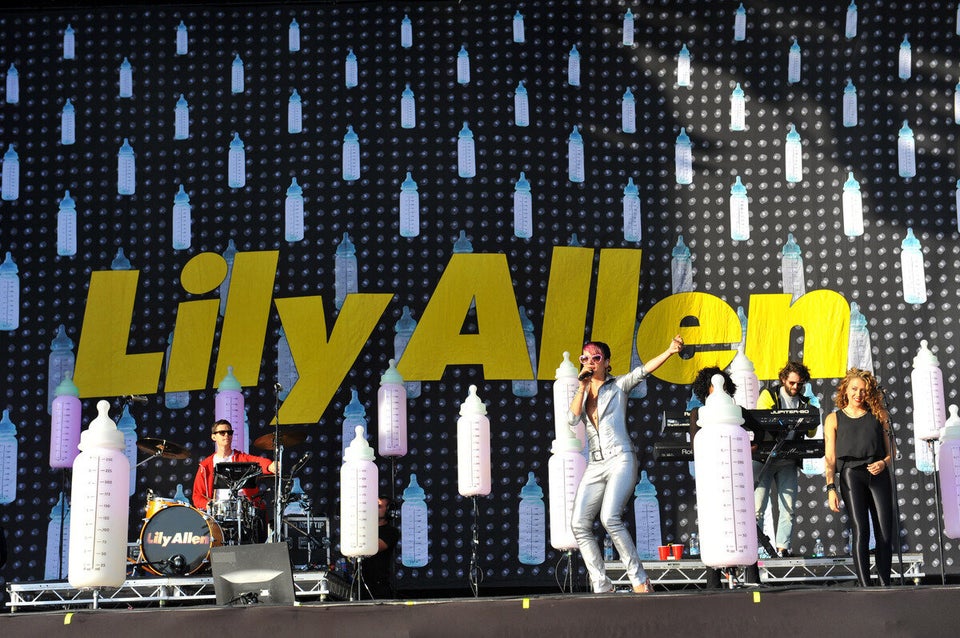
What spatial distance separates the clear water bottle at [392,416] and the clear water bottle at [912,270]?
423cm

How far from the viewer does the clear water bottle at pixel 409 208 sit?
34.8 ft

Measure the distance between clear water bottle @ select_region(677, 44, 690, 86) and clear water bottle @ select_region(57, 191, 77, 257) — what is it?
5.31 m

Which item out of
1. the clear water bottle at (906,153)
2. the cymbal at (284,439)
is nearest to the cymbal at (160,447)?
the cymbal at (284,439)

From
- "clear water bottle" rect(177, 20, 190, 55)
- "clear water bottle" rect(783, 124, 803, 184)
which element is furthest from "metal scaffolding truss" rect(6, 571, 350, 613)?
"clear water bottle" rect(783, 124, 803, 184)

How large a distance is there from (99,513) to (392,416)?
4362mm

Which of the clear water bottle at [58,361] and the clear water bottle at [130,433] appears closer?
the clear water bottle at [130,433]

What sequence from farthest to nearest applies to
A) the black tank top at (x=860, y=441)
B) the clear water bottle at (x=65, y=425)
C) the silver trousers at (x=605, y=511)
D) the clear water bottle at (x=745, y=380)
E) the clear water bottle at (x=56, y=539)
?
the clear water bottle at (x=56, y=539), the clear water bottle at (x=65, y=425), the clear water bottle at (x=745, y=380), the black tank top at (x=860, y=441), the silver trousers at (x=605, y=511)

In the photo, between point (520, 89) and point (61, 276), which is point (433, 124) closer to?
point (520, 89)

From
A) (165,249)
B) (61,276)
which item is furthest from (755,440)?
(61,276)

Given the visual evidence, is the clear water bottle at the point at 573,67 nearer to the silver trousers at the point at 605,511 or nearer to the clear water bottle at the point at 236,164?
the clear water bottle at the point at 236,164

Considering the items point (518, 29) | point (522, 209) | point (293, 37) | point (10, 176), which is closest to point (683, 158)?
point (522, 209)

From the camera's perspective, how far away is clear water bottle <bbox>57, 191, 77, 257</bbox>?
10.8 metres

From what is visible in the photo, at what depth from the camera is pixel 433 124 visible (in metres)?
10.8

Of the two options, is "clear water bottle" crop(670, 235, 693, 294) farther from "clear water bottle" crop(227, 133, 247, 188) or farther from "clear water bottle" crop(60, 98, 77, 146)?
"clear water bottle" crop(60, 98, 77, 146)
